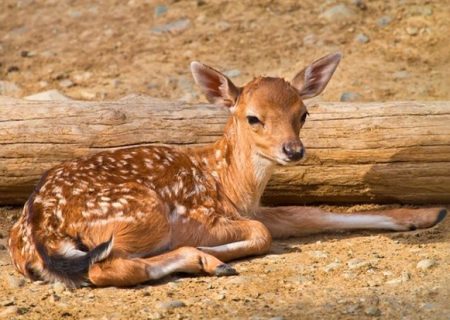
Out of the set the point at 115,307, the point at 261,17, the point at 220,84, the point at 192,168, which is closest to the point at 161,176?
the point at 192,168

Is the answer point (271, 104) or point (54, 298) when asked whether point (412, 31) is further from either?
point (54, 298)

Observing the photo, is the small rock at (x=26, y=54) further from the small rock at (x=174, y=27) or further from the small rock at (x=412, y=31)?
the small rock at (x=412, y=31)

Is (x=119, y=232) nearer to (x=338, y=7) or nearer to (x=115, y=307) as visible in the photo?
(x=115, y=307)

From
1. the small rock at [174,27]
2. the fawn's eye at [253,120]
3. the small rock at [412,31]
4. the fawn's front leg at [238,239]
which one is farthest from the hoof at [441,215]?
the small rock at [174,27]

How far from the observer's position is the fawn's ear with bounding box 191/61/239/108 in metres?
8.24

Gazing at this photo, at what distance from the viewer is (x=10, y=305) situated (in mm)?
6848

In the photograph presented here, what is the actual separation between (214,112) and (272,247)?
1275mm

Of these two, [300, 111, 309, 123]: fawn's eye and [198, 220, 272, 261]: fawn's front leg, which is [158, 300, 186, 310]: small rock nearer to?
[198, 220, 272, 261]: fawn's front leg

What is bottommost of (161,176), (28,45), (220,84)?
(28,45)

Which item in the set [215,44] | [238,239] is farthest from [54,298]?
[215,44]

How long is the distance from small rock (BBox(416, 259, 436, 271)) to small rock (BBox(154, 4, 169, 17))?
6908mm

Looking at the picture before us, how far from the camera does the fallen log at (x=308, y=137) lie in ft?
28.3

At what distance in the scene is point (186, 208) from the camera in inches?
313

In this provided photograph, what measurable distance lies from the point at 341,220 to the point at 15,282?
261 cm
